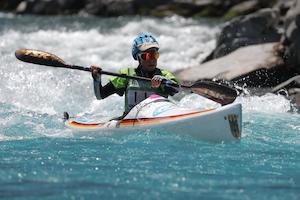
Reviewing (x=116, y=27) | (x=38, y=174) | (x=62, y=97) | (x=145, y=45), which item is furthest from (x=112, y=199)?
(x=116, y=27)

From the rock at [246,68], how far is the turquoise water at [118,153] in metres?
1.13

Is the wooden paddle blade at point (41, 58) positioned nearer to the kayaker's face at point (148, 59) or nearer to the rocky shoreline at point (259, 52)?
the kayaker's face at point (148, 59)

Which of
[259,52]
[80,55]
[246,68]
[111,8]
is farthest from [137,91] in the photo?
[111,8]

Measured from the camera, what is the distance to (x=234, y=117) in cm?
640

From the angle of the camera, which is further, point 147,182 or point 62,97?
point 62,97

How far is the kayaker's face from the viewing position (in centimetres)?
738

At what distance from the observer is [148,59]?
291 inches

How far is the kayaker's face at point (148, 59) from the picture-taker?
24.2 ft

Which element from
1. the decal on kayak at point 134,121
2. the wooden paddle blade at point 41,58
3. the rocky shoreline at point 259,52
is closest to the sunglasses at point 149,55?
the decal on kayak at point 134,121

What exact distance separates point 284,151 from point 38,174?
8.33 ft

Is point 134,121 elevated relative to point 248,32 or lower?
lower

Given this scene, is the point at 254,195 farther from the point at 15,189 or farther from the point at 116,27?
the point at 116,27

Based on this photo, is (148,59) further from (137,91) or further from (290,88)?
(290,88)

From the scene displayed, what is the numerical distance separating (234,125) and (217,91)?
57cm
